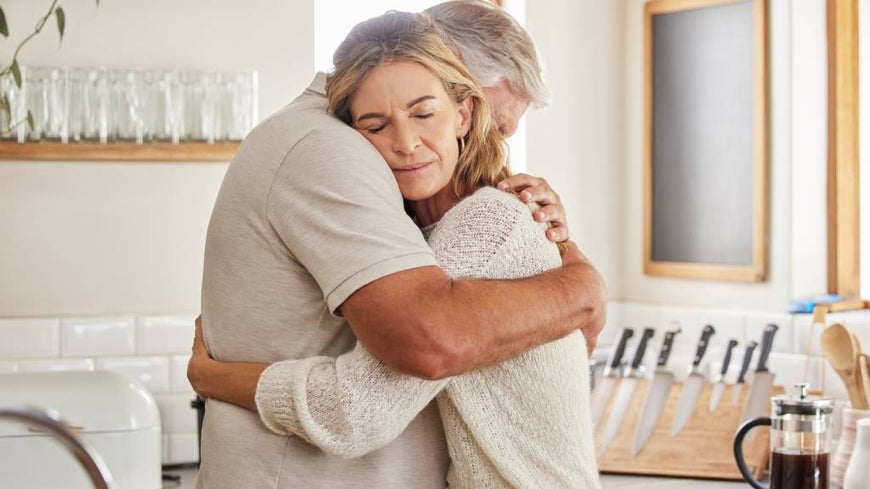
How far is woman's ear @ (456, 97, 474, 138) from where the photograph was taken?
4.66 feet

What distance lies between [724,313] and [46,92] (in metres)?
1.91

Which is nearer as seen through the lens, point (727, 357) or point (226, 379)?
point (226, 379)

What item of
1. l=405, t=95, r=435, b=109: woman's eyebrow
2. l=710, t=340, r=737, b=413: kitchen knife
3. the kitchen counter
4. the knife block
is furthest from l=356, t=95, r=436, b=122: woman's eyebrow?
l=710, t=340, r=737, b=413: kitchen knife

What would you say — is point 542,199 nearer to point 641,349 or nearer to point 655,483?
point 655,483

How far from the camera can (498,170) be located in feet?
4.82

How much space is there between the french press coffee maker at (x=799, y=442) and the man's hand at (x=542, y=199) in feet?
2.39

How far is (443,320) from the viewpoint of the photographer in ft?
3.96

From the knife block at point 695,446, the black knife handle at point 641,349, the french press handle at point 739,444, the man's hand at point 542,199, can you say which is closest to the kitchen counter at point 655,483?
the knife block at point 695,446

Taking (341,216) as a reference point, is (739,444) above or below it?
below

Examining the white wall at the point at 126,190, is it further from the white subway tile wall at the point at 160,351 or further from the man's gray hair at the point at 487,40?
the man's gray hair at the point at 487,40

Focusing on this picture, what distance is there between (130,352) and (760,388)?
5.21ft

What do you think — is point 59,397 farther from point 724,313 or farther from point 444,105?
point 724,313

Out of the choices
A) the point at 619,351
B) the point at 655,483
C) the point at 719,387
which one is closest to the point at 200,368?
the point at 655,483

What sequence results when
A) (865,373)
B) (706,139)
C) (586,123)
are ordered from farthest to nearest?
(586,123), (706,139), (865,373)
